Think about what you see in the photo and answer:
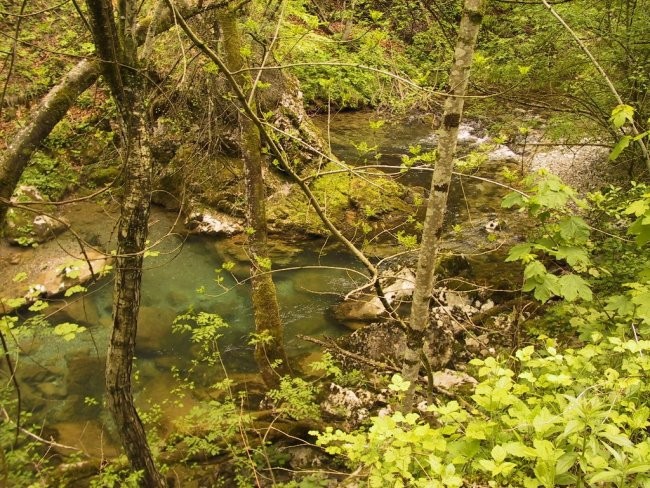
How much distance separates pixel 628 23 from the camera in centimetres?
554

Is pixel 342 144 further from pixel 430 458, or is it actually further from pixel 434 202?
pixel 430 458

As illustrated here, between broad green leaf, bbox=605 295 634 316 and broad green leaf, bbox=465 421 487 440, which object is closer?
broad green leaf, bbox=465 421 487 440

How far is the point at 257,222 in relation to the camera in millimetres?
4941

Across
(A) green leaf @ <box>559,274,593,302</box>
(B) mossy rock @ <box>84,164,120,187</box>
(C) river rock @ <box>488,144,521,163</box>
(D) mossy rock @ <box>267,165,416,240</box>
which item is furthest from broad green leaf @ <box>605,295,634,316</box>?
(B) mossy rock @ <box>84,164,120,187</box>

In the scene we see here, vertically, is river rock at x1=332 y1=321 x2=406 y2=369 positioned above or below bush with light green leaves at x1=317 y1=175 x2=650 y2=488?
below

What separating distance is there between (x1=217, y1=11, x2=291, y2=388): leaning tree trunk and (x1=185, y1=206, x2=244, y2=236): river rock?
3.85 metres

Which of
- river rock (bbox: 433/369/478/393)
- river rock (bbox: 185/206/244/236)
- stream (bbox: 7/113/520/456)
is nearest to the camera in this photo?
river rock (bbox: 433/369/478/393)

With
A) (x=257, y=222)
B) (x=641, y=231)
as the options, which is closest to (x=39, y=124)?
(x=257, y=222)

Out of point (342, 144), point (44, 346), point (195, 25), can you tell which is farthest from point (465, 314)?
point (342, 144)

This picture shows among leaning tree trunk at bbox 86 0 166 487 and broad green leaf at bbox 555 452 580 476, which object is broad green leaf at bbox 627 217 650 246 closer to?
broad green leaf at bbox 555 452 580 476

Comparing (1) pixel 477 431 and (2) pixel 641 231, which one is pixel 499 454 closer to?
(1) pixel 477 431

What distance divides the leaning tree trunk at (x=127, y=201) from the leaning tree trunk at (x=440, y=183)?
5.63ft

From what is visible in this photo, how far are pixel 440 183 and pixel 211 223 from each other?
682cm

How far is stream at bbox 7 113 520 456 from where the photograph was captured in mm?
5508
